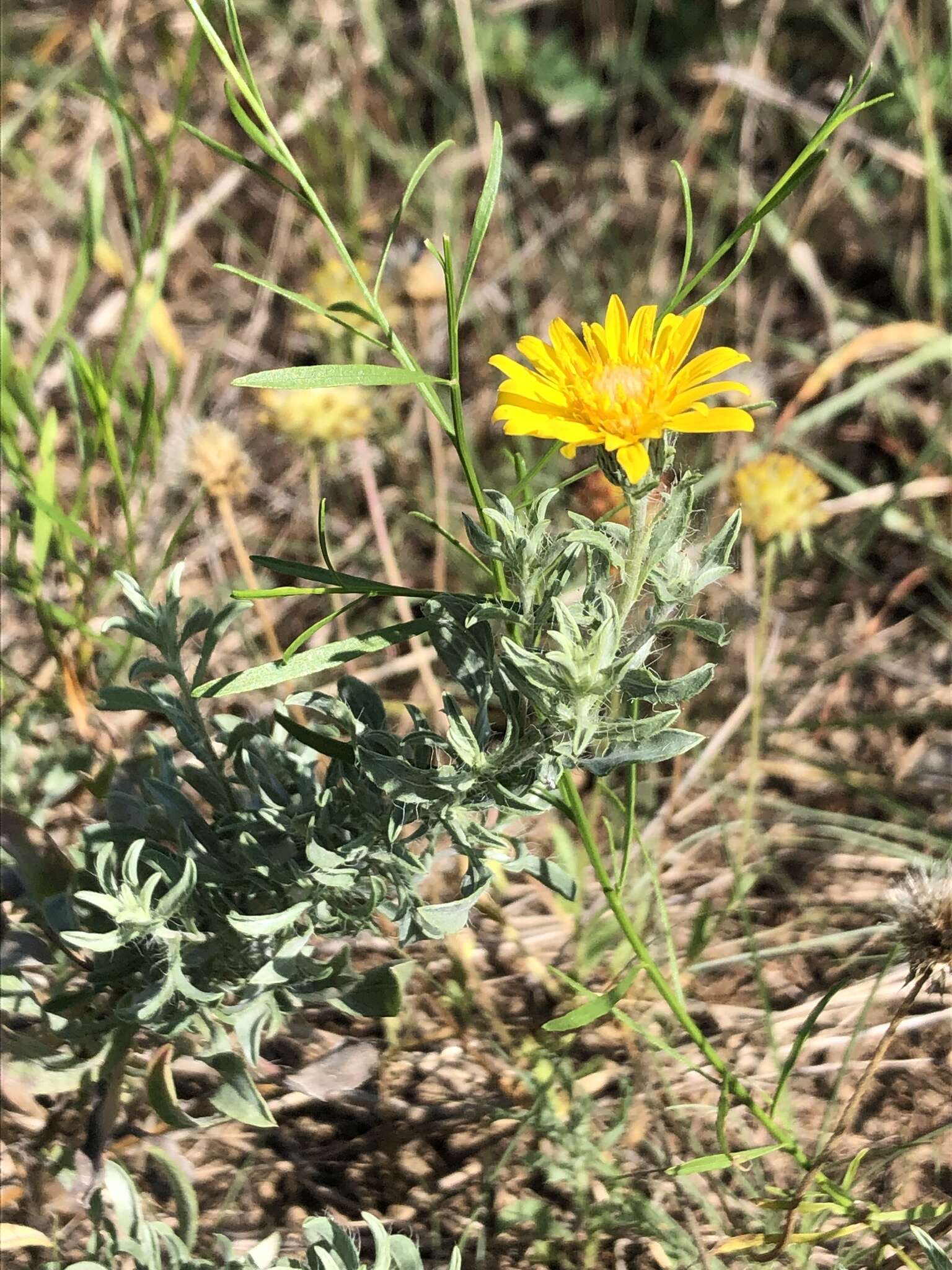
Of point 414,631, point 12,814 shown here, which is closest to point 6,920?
point 12,814

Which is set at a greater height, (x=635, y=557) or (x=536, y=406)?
(x=536, y=406)

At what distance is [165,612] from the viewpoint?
1519 mm

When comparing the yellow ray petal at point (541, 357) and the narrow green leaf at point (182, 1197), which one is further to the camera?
the narrow green leaf at point (182, 1197)

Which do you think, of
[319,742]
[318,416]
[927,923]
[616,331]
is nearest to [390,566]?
[318,416]

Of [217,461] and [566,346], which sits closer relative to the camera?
[566,346]

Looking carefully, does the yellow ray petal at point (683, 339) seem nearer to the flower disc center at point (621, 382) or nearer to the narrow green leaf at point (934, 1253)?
the flower disc center at point (621, 382)

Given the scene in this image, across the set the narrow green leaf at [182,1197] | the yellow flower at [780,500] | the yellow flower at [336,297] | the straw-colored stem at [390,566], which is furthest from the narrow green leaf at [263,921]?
the yellow flower at [336,297]

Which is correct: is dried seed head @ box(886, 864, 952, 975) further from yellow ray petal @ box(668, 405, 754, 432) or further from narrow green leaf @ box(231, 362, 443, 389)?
narrow green leaf @ box(231, 362, 443, 389)

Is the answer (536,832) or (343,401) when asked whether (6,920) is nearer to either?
(536,832)

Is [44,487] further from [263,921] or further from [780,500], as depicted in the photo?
[780,500]

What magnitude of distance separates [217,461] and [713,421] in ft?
4.10

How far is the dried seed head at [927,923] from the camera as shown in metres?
1.34

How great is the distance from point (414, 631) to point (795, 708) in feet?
4.69

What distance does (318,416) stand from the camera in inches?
87.4
